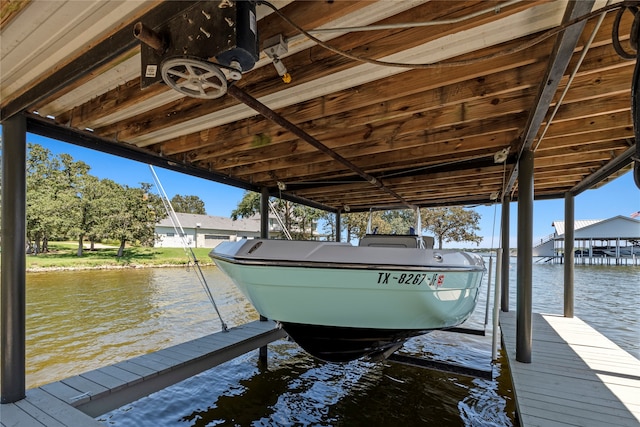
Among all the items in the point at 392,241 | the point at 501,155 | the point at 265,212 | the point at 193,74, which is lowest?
the point at 392,241

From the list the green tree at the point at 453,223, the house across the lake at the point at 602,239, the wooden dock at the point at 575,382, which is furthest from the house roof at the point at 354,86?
the house across the lake at the point at 602,239

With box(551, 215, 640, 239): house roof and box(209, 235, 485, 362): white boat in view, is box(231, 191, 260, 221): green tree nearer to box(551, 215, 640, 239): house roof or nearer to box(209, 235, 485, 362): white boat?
box(209, 235, 485, 362): white boat

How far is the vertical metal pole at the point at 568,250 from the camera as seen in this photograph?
5.39 m

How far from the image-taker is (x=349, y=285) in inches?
96.7

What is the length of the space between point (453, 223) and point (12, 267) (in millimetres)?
21750

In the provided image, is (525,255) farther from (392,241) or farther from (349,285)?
(349,285)

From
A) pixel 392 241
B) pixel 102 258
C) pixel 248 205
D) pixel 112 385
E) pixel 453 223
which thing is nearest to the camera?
pixel 112 385

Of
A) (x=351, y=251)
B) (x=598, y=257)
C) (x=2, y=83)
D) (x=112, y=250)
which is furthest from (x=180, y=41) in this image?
(x=598, y=257)

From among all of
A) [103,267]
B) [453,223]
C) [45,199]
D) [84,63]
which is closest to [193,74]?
[84,63]

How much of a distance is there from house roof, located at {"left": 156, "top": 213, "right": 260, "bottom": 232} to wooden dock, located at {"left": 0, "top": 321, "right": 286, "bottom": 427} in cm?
2661

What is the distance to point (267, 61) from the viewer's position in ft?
6.89

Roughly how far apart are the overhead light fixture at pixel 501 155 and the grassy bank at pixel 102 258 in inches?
602

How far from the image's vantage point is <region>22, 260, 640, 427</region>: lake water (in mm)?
3568

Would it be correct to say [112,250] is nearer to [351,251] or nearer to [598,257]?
[351,251]
